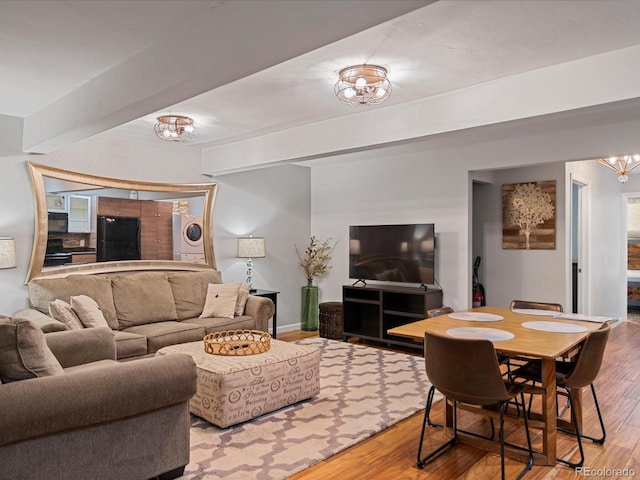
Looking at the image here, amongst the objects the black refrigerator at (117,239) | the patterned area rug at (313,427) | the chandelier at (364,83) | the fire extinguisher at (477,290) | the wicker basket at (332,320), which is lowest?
the patterned area rug at (313,427)

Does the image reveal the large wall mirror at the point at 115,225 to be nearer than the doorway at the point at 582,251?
Yes

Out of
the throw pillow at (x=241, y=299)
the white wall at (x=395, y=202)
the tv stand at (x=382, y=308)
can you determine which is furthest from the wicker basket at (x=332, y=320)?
the throw pillow at (x=241, y=299)

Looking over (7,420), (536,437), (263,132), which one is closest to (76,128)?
(263,132)

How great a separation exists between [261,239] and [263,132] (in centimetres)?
164

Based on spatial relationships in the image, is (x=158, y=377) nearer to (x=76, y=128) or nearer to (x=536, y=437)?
(x=76, y=128)

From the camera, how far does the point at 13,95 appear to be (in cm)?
367

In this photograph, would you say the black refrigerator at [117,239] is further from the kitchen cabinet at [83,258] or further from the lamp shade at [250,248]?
the lamp shade at [250,248]

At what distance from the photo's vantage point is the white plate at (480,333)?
106 inches

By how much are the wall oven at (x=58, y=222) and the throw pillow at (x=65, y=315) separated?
3.28 feet

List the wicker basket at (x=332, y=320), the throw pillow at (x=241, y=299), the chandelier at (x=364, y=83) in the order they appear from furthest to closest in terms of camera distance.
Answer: the wicker basket at (x=332, y=320) → the throw pillow at (x=241, y=299) → the chandelier at (x=364, y=83)

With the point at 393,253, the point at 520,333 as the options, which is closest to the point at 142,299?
the point at 393,253

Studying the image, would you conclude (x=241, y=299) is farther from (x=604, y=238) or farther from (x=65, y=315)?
(x=604, y=238)

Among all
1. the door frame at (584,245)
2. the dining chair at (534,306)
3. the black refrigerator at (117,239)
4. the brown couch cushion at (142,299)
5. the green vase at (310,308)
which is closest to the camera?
the dining chair at (534,306)

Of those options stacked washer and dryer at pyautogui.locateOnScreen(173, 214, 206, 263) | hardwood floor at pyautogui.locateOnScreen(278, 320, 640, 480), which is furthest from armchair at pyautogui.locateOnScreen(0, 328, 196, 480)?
stacked washer and dryer at pyautogui.locateOnScreen(173, 214, 206, 263)
